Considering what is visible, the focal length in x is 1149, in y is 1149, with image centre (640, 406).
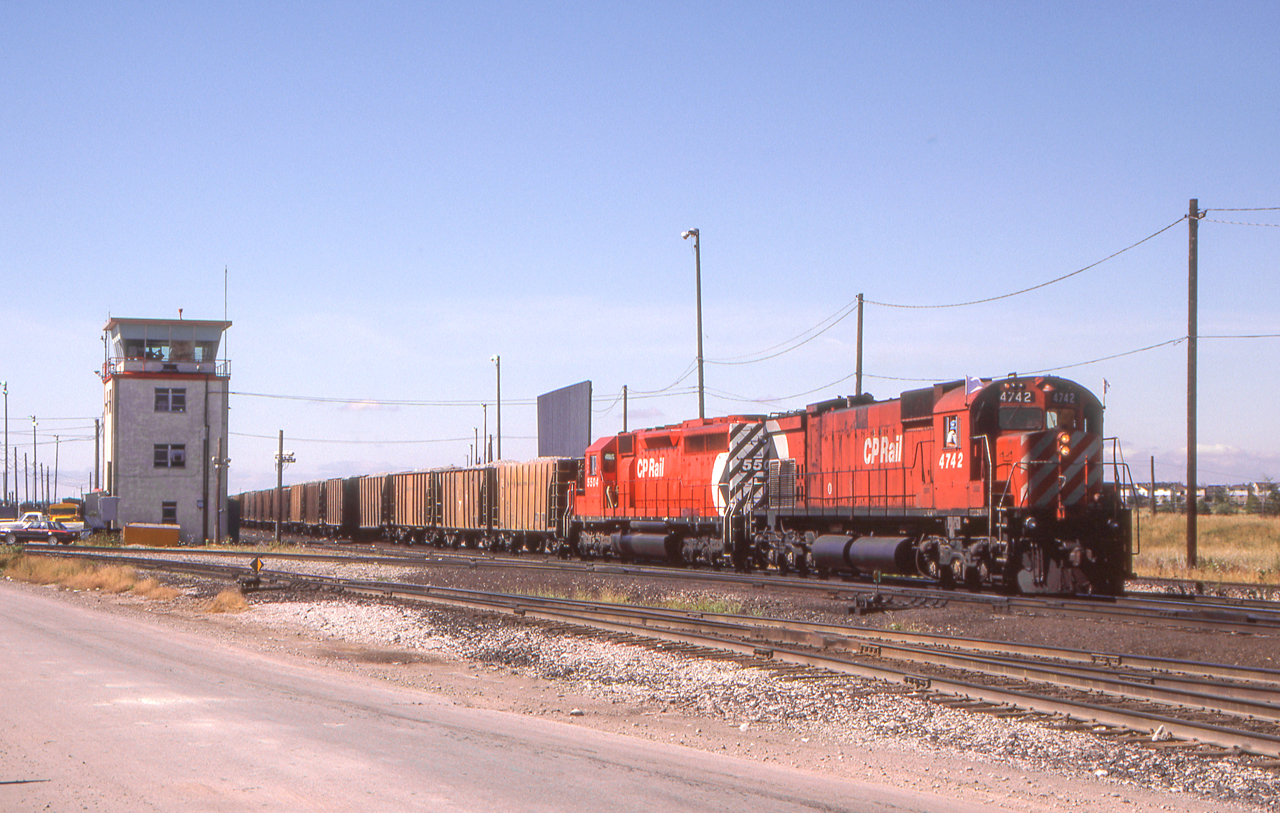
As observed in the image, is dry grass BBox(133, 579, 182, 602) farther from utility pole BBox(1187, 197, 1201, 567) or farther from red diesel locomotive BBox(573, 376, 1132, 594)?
utility pole BBox(1187, 197, 1201, 567)

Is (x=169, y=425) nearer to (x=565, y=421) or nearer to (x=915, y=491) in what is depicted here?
(x=565, y=421)

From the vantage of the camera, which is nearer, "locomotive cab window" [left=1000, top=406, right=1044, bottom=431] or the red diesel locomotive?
the red diesel locomotive

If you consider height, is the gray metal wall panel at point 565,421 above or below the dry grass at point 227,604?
above

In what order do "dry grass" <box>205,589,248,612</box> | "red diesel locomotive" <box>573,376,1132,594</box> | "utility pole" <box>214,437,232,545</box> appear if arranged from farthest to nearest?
"utility pole" <box>214,437,232,545</box>
"dry grass" <box>205,589,248,612</box>
"red diesel locomotive" <box>573,376,1132,594</box>

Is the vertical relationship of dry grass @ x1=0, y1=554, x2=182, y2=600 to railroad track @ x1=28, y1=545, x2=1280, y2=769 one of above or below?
below

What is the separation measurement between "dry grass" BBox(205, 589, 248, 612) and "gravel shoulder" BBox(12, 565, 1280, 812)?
1.59 m

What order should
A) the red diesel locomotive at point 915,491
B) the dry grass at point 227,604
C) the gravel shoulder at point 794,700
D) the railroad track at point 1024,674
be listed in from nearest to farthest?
1. the gravel shoulder at point 794,700
2. the railroad track at point 1024,674
3. the red diesel locomotive at point 915,491
4. the dry grass at point 227,604

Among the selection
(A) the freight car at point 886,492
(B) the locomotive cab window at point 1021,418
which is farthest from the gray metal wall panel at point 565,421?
(B) the locomotive cab window at point 1021,418

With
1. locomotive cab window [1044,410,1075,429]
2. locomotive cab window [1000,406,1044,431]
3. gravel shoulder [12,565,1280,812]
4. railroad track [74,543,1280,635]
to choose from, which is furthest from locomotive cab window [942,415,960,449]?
gravel shoulder [12,565,1280,812]

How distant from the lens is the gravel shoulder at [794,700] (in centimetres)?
789

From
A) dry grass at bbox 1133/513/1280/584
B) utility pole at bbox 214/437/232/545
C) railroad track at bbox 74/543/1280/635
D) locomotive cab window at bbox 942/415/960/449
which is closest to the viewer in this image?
railroad track at bbox 74/543/1280/635

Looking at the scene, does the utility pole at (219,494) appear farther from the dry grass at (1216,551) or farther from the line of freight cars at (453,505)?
the dry grass at (1216,551)

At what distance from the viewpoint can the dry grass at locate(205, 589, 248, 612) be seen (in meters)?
22.8

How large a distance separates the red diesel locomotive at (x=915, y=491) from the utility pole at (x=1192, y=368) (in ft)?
23.1
